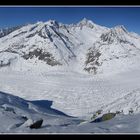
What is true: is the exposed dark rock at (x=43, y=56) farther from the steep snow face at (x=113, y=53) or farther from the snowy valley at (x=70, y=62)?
the steep snow face at (x=113, y=53)

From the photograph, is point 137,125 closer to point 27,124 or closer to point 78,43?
point 27,124

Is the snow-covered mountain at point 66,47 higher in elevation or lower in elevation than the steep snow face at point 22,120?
higher

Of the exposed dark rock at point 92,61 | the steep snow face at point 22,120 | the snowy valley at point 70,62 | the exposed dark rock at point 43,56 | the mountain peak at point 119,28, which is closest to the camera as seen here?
the steep snow face at point 22,120

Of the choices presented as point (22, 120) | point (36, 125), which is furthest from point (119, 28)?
point (36, 125)

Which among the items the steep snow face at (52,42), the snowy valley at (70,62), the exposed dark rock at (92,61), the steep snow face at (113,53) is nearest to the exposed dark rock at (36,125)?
the snowy valley at (70,62)

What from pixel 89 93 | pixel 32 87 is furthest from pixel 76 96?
pixel 32 87

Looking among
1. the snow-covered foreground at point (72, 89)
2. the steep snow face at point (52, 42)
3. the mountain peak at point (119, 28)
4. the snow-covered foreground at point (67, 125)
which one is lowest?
the snow-covered foreground at point (67, 125)

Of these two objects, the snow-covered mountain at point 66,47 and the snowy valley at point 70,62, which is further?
the snow-covered mountain at point 66,47

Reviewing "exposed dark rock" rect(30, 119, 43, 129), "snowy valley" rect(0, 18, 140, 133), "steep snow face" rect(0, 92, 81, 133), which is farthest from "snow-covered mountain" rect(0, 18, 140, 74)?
"exposed dark rock" rect(30, 119, 43, 129)

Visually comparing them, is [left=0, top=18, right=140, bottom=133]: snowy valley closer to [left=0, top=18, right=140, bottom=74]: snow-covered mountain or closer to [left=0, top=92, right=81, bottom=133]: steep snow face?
[left=0, top=18, right=140, bottom=74]: snow-covered mountain

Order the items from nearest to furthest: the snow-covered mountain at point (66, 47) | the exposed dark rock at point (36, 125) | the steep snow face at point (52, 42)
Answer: the exposed dark rock at point (36, 125) < the snow-covered mountain at point (66, 47) < the steep snow face at point (52, 42)

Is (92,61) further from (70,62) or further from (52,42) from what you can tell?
(52,42)
